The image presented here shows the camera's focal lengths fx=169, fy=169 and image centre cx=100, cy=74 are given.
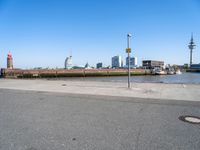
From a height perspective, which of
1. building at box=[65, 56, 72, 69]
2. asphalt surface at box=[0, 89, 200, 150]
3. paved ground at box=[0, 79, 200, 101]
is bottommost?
asphalt surface at box=[0, 89, 200, 150]

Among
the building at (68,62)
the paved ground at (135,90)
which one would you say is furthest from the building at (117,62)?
the paved ground at (135,90)

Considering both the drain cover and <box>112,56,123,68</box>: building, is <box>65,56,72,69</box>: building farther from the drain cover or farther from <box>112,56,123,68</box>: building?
the drain cover

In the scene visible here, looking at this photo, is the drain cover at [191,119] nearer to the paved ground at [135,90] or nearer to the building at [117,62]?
the paved ground at [135,90]

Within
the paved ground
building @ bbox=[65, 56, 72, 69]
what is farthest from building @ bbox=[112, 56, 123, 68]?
the paved ground

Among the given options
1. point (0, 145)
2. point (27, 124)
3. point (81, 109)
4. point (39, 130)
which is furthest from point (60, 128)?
point (81, 109)

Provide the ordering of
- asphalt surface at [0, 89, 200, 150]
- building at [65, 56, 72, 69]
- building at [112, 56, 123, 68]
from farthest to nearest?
building at [112, 56, 123, 68], building at [65, 56, 72, 69], asphalt surface at [0, 89, 200, 150]

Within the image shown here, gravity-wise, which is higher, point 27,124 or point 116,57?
point 116,57

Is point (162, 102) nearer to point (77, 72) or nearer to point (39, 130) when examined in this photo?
point (39, 130)

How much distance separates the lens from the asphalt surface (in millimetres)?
3338

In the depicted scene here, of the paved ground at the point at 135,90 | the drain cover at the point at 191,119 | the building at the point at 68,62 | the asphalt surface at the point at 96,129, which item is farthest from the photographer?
the building at the point at 68,62

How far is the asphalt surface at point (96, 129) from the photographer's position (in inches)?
131

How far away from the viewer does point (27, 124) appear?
14.8ft

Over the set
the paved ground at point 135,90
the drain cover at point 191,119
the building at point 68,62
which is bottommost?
the drain cover at point 191,119

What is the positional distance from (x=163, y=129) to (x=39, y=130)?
3.03 meters
